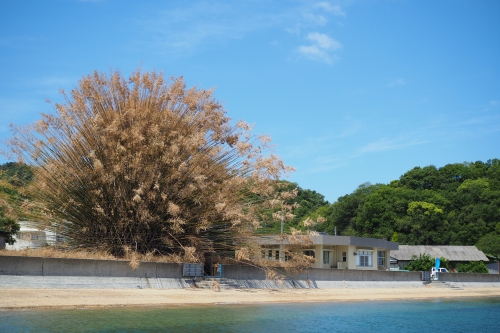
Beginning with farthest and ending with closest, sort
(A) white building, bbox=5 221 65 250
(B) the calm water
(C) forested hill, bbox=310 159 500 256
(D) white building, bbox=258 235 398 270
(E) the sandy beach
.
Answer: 1. (C) forested hill, bbox=310 159 500 256
2. (D) white building, bbox=258 235 398 270
3. (A) white building, bbox=5 221 65 250
4. (E) the sandy beach
5. (B) the calm water

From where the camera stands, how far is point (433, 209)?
7150 centimetres

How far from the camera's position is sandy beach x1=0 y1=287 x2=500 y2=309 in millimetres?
16828

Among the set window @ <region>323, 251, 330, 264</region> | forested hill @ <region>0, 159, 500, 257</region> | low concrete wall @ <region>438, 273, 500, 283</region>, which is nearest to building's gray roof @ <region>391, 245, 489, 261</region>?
forested hill @ <region>0, 159, 500, 257</region>

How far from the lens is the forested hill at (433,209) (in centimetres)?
6794

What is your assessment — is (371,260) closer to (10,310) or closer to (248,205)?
(248,205)

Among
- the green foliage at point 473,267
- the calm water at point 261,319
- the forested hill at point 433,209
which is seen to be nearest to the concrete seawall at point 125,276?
the calm water at point 261,319

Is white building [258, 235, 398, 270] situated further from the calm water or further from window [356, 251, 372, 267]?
the calm water

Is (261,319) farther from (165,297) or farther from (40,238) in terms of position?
(40,238)

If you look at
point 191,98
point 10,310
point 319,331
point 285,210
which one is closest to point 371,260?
point 285,210

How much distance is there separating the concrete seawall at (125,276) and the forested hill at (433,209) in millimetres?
38505

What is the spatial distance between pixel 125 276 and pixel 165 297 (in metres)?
1.83

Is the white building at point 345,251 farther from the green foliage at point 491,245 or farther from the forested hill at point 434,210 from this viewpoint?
the green foliage at point 491,245

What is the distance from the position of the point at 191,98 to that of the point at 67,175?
655cm

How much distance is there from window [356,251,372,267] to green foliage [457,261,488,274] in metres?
18.9
